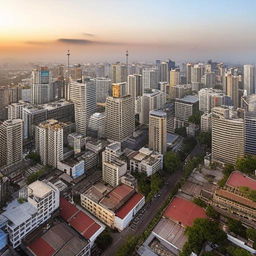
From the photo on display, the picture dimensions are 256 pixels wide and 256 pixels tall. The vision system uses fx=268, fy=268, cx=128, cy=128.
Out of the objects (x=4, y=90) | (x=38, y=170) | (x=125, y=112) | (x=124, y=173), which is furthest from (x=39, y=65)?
(x=124, y=173)

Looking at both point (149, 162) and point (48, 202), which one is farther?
point (149, 162)

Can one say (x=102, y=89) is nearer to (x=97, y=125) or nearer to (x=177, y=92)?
(x=177, y=92)

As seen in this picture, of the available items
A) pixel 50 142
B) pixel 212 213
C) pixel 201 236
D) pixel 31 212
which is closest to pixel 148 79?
pixel 50 142

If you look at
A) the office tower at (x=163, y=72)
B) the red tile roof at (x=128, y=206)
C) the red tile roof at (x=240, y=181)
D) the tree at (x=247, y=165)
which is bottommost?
the red tile roof at (x=128, y=206)

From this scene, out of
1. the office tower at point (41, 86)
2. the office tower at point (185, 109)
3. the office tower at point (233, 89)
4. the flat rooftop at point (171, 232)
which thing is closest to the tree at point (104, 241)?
the flat rooftop at point (171, 232)

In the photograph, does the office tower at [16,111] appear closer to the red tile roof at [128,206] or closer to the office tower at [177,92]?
the red tile roof at [128,206]

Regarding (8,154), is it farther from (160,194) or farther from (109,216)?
(160,194)
